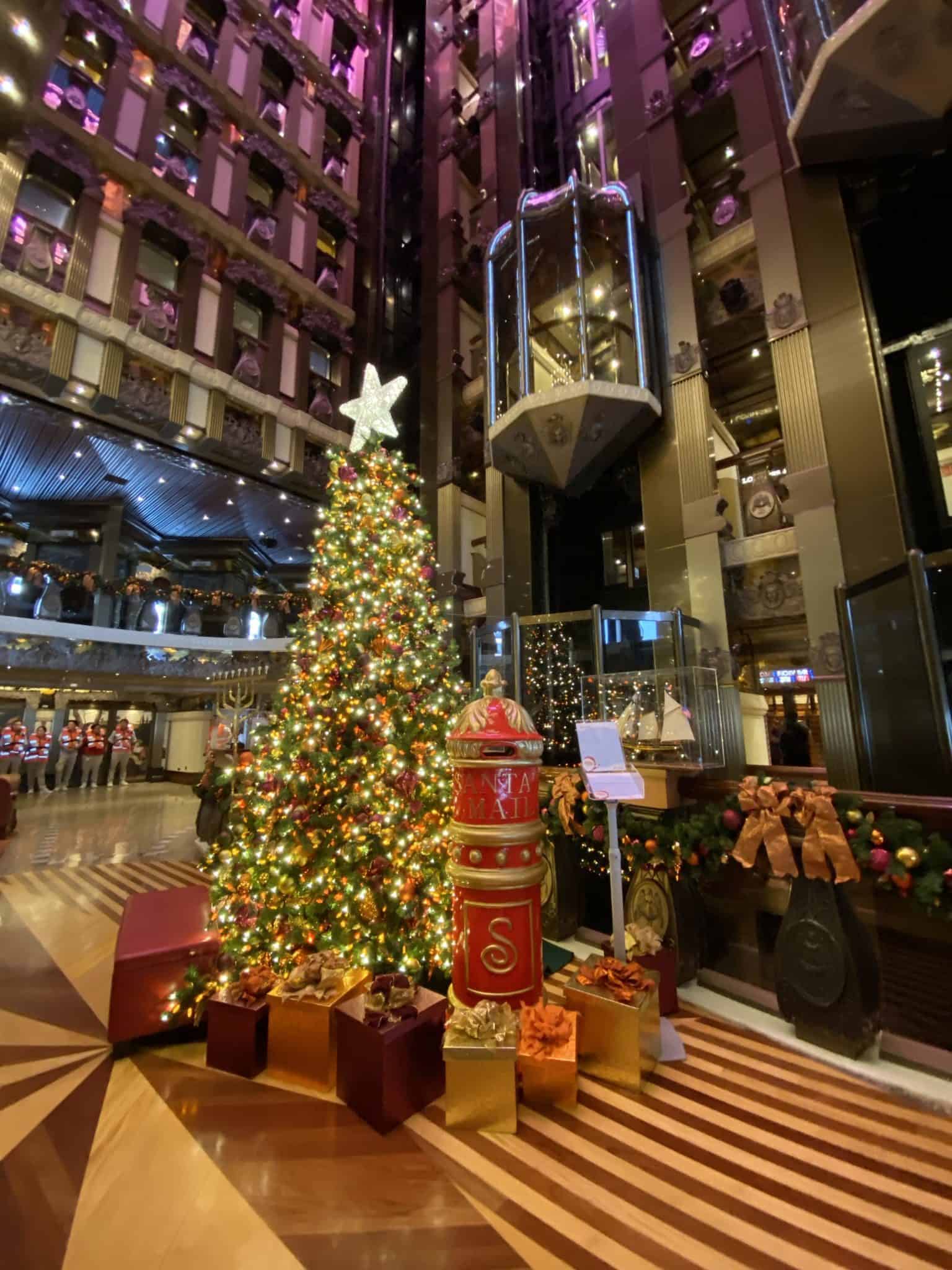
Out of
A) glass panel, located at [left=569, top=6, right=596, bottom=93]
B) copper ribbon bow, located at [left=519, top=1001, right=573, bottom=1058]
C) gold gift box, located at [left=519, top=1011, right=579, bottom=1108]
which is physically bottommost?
gold gift box, located at [left=519, top=1011, right=579, bottom=1108]

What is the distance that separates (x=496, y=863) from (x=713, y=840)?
55.2 inches

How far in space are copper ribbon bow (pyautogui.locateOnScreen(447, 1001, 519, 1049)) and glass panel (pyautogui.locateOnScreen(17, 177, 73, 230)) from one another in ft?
47.6

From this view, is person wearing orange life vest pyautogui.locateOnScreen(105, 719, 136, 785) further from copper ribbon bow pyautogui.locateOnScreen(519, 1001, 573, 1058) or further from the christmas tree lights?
copper ribbon bow pyautogui.locateOnScreen(519, 1001, 573, 1058)

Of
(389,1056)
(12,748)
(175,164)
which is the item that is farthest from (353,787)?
(175,164)

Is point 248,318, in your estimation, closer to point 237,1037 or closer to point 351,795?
point 351,795

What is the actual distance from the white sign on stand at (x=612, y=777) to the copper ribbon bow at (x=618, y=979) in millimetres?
95

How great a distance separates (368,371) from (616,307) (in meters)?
4.97

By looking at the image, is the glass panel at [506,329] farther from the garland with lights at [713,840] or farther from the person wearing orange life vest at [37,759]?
the person wearing orange life vest at [37,759]

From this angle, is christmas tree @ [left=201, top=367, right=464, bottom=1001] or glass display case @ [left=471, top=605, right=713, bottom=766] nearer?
christmas tree @ [left=201, top=367, right=464, bottom=1001]

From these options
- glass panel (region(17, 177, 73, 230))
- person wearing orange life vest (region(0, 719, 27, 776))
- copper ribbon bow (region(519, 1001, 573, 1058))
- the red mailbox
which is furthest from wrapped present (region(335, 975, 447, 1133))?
person wearing orange life vest (region(0, 719, 27, 776))

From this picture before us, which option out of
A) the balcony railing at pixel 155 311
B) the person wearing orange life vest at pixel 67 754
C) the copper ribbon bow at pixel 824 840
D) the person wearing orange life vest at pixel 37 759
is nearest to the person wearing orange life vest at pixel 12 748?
the person wearing orange life vest at pixel 37 759

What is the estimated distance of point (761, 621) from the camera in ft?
23.4

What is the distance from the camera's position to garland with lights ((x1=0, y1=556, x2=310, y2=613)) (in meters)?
12.3

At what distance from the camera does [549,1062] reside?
7.69ft
